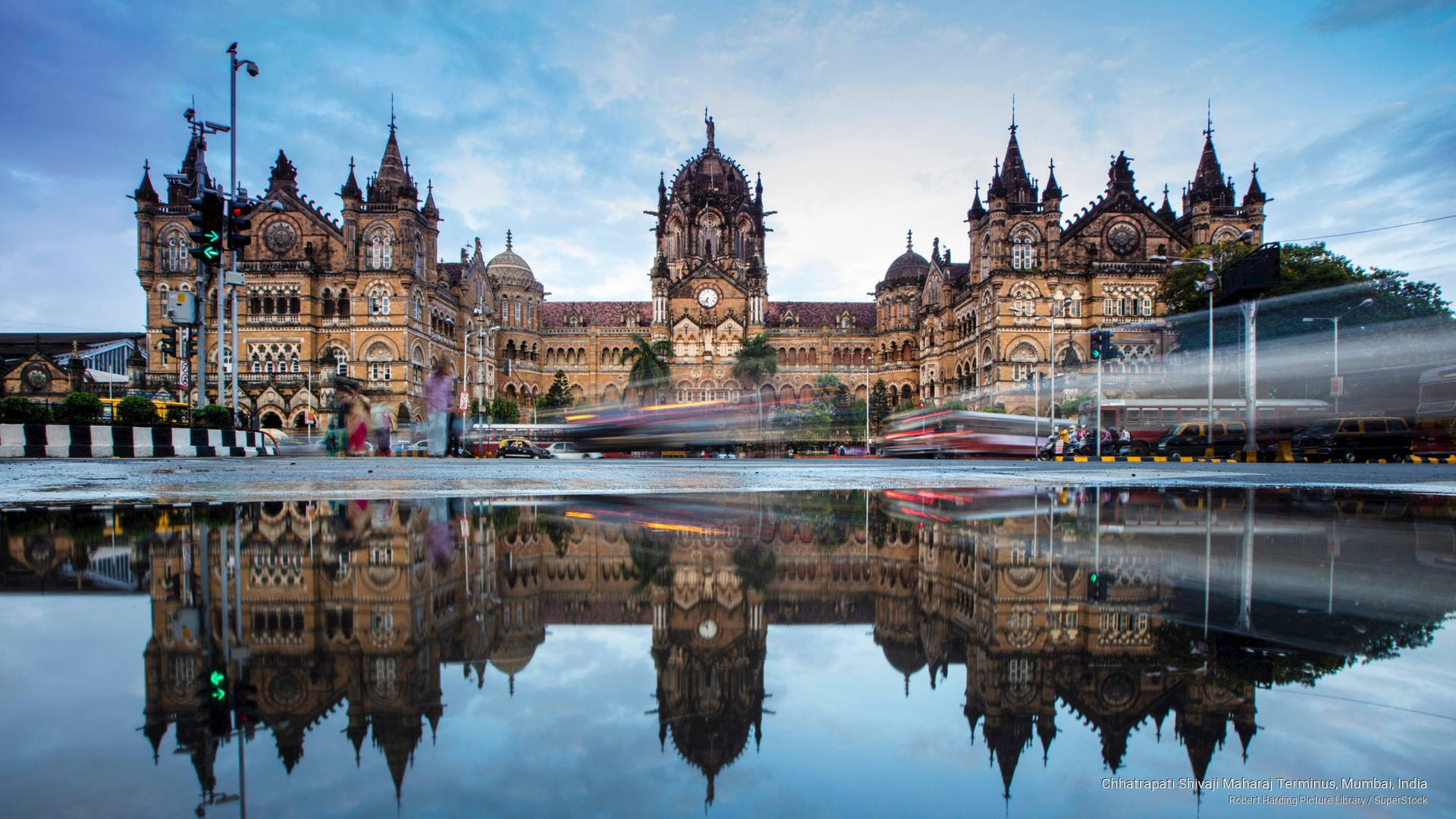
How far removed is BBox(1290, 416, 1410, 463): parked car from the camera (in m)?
18.8

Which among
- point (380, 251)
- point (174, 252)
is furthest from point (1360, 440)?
point (174, 252)

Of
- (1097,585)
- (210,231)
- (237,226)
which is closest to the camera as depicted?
(1097,585)

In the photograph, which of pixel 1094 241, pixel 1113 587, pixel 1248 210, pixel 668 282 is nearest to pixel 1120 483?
pixel 1113 587

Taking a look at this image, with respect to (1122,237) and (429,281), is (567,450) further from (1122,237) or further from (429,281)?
(1122,237)

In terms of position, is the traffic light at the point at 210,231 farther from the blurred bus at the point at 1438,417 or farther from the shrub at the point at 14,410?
the blurred bus at the point at 1438,417

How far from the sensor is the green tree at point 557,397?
57.1 m

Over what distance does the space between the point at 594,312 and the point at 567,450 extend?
109 feet

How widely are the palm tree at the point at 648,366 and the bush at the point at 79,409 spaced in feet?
125

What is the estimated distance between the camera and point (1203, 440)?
22828mm

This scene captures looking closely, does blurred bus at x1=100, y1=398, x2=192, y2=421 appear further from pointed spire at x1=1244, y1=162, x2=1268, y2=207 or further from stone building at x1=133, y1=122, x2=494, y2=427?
pointed spire at x1=1244, y1=162, x2=1268, y2=207

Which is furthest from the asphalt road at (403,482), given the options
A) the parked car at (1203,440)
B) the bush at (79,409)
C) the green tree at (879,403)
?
the green tree at (879,403)

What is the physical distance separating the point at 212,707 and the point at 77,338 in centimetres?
8695

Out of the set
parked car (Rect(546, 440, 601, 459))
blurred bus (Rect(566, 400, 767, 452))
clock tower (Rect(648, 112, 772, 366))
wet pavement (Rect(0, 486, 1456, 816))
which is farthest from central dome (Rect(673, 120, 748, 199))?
wet pavement (Rect(0, 486, 1456, 816))

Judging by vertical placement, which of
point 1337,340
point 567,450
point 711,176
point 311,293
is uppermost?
point 711,176
